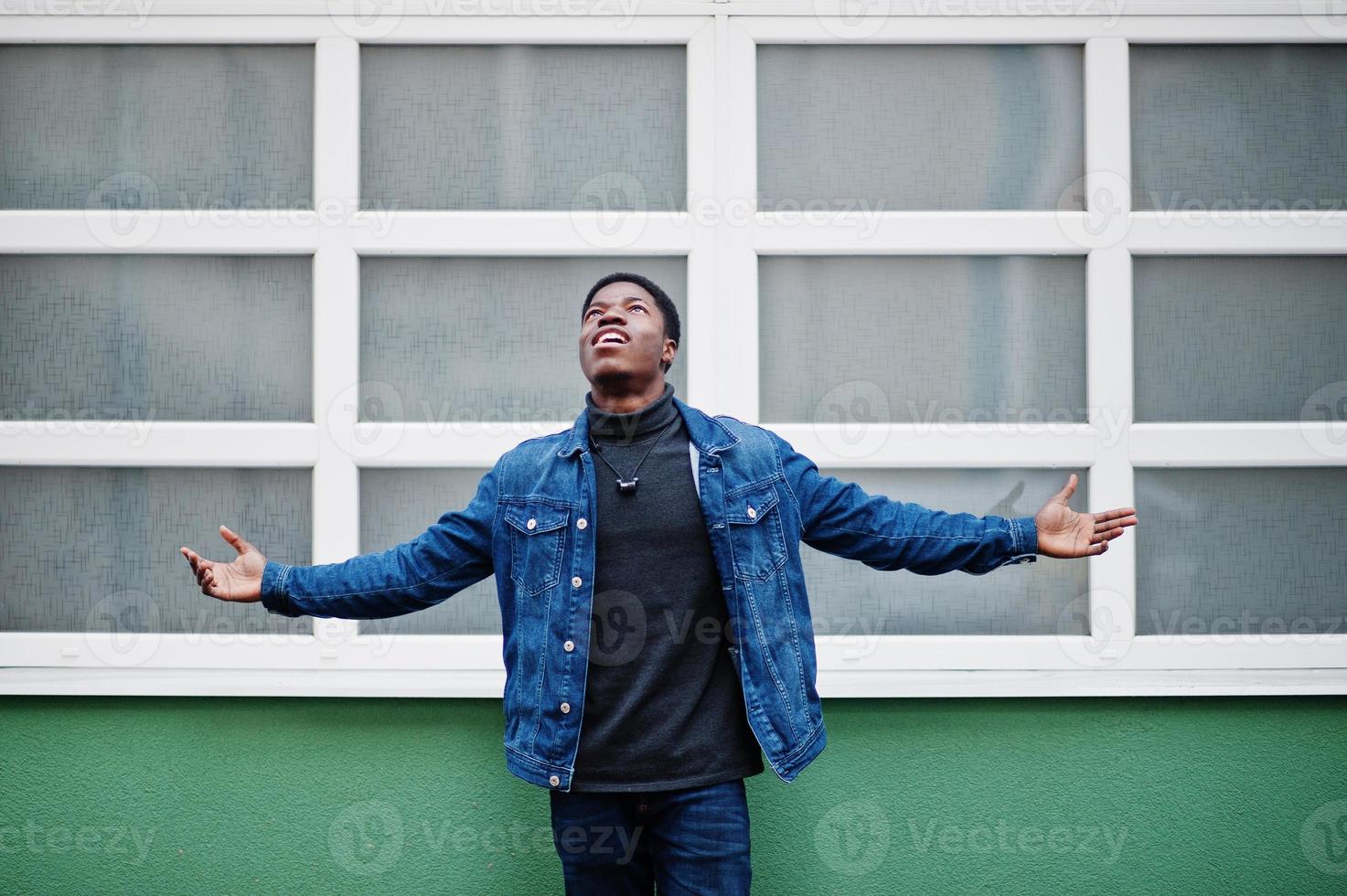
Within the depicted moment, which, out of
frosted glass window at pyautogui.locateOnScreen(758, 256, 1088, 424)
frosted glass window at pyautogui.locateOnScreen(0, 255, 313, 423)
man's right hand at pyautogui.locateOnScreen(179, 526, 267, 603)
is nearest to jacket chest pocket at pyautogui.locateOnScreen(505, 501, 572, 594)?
man's right hand at pyautogui.locateOnScreen(179, 526, 267, 603)

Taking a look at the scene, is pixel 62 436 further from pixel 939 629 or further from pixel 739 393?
pixel 939 629

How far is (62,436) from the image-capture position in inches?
116

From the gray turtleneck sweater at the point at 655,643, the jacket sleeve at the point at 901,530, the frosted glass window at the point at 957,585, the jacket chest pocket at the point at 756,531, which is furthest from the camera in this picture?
the frosted glass window at the point at 957,585

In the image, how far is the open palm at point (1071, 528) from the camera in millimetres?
2324

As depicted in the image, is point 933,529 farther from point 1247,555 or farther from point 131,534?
point 131,534

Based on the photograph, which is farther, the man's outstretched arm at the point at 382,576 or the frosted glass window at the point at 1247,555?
the frosted glass window at the point at 1247,555

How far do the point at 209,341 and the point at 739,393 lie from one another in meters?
1.76

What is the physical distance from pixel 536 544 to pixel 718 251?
1.21 m

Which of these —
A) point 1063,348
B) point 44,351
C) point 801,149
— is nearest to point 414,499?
point 44,351

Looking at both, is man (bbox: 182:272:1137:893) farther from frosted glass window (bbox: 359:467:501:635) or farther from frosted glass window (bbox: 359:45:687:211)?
frosted glass window (bbox: 359:45:687:211)

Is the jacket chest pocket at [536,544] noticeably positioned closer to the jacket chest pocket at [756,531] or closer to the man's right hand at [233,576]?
the jacket chest pocket at [756,531]

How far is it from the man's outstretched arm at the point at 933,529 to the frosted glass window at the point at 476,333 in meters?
0.98

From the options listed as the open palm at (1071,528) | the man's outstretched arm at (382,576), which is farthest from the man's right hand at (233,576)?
the open palm at (1071,528)

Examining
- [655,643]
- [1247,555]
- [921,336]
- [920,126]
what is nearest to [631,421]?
[655,643]
